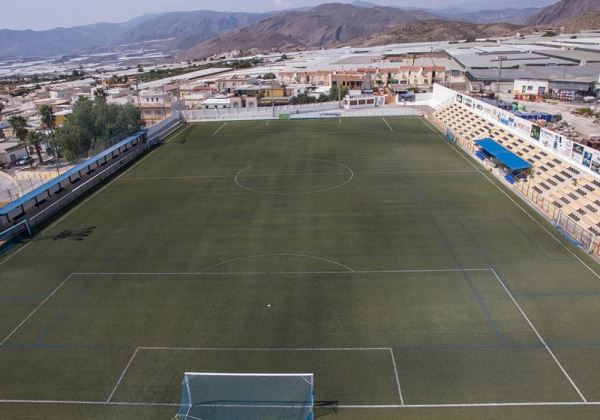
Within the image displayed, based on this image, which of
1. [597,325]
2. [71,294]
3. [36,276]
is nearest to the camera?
[597,325]

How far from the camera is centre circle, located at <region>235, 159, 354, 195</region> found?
1428 inches

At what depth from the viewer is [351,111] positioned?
71.2m

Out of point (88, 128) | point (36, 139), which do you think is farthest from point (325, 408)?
point (36, 139)

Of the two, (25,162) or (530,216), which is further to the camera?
(25,162)

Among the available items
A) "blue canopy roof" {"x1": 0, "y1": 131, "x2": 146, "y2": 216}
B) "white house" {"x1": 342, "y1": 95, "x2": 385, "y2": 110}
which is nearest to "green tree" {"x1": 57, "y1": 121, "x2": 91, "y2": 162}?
"blue canopy roof" {"x1": 0, "y1": 131, "x2": 146, "y2": 216}

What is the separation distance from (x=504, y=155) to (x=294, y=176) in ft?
64.9

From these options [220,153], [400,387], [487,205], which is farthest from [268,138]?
[400,387]

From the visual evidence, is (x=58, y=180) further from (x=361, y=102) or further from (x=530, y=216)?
(x=361, y=102)

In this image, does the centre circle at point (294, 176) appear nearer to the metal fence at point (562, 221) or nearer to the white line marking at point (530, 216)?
the white line marking at point (530, 216)

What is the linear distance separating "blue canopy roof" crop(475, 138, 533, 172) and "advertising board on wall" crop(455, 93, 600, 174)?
2463mm

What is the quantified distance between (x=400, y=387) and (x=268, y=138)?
43.3 meters

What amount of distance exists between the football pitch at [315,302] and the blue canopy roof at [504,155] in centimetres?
301

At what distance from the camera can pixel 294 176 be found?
129ft

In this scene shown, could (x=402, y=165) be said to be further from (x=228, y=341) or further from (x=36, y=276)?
(x=36, y=276)
